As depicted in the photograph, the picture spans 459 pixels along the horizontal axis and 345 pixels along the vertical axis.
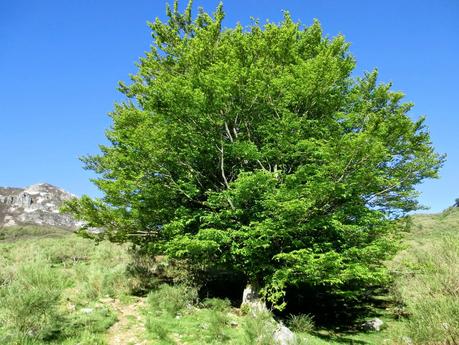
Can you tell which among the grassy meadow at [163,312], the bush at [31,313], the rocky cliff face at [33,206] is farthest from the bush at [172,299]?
the rocky cliff face at [33,206]

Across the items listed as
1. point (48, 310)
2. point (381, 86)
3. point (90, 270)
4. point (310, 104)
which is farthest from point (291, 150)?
point (90, 270)

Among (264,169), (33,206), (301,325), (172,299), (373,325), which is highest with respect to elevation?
(33,206)

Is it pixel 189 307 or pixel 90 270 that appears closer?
pixel 189 307

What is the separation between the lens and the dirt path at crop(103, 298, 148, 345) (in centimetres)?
997

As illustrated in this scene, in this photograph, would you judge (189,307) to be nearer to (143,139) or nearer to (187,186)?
(187,186)

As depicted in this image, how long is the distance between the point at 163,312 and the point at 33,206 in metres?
80.6

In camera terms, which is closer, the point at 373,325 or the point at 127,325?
the point at 127,325

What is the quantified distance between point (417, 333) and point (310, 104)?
31.5 feet

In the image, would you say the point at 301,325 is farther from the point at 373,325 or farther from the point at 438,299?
the point at 438,299

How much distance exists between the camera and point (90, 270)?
16.7 m

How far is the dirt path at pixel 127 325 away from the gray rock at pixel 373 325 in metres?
9.52

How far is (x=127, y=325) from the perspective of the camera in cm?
1115

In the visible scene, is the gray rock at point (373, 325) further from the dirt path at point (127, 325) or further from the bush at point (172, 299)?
the dirt path at point (127, 325)

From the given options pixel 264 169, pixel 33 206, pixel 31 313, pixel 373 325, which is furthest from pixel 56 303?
pixel 33 206
